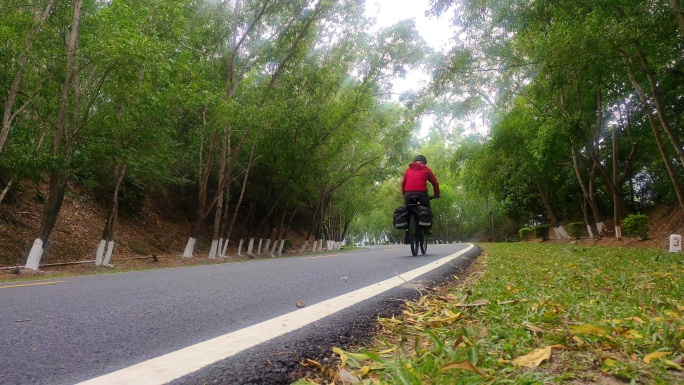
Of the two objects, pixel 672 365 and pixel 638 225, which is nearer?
pixel 672 365

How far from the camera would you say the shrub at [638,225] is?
15359 millimetres

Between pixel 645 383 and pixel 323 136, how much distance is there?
17653 millimetres

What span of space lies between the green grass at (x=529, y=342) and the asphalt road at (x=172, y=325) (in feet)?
0.70

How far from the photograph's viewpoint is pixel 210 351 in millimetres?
1907

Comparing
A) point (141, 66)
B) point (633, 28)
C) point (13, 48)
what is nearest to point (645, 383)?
point (633, 28)

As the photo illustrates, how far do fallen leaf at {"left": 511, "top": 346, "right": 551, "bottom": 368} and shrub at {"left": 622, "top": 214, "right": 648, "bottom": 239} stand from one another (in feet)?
54.9

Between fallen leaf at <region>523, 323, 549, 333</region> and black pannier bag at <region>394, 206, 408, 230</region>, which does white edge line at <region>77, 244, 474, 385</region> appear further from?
black pannier bag at <region>394, 206, 408, 230</region>

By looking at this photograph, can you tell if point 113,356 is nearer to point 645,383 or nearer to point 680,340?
point 645,383

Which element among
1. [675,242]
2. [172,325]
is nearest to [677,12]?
[675,242]

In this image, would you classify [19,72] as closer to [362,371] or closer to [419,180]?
[419,180]

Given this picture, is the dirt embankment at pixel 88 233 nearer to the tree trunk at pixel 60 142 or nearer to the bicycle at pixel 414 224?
the tree trunk at pixel 60 142

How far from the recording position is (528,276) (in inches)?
188

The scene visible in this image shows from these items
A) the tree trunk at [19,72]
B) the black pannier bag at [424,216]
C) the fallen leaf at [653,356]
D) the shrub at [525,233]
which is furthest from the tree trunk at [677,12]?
the shrub at [525,233]

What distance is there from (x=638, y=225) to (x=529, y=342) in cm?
1669
